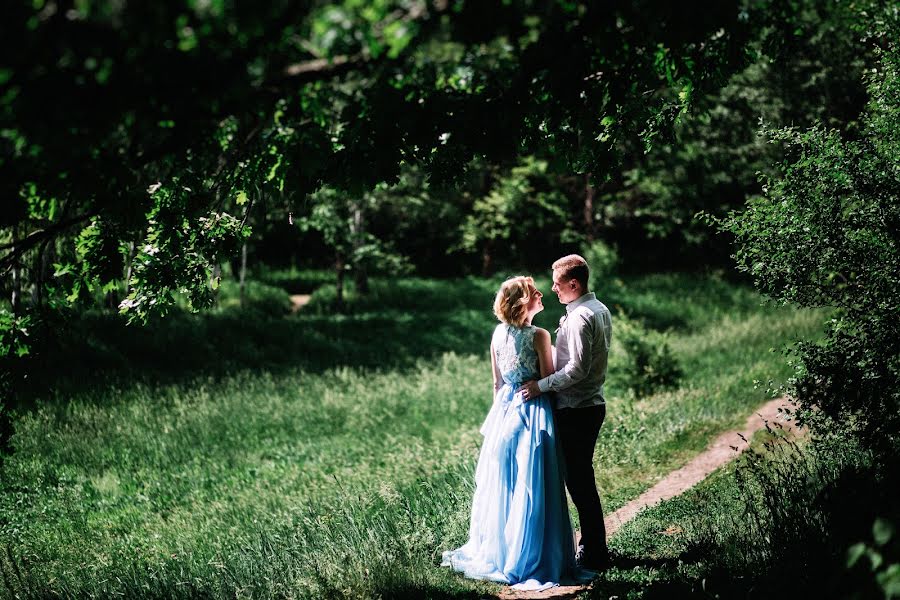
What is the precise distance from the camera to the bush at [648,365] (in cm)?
1186

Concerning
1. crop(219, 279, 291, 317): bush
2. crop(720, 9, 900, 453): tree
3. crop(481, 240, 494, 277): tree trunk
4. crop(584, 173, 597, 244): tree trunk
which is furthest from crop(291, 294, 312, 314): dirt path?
crop(720, 9, 900, 453): tree

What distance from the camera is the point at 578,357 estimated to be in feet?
16.2

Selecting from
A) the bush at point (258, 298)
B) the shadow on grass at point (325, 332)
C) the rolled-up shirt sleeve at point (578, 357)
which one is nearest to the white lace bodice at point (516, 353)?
the rolled-up shirt sleeve at point (578, 357)

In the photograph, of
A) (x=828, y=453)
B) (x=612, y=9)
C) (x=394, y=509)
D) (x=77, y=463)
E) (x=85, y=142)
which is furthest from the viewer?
(x=77, y=463)

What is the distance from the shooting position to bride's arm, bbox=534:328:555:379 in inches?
202

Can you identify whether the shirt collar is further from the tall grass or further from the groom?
the tall grass

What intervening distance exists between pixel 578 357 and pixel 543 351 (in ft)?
1.01

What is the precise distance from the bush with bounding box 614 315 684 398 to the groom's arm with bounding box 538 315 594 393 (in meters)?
7.34

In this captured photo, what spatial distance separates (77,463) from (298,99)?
7.73 meters

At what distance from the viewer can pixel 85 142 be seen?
2.81 m

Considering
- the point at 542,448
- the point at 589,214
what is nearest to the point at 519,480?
the point at 542,448

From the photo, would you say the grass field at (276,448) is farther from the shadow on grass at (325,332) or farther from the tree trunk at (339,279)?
the tree trunk at (339,279)

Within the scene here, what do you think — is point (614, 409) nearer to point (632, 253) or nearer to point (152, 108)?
point (152, 108)

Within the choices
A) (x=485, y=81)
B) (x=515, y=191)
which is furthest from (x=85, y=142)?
(x=515, y=191)
